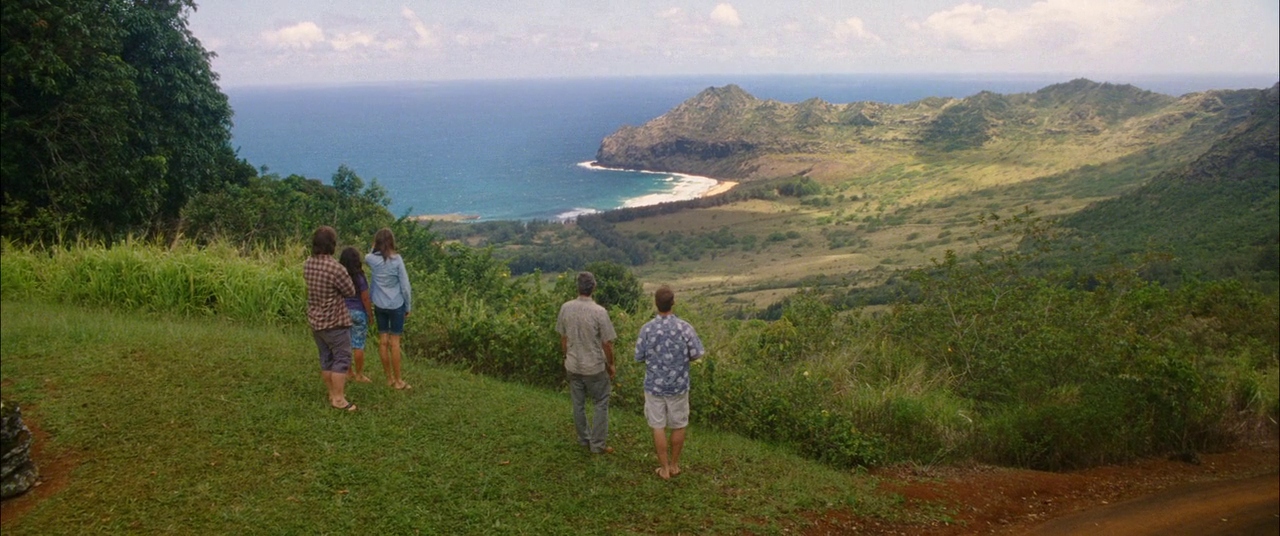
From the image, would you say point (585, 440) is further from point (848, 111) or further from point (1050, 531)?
point (848, 111)

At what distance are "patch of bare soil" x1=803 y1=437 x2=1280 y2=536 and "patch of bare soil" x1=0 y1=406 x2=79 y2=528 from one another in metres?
5.66

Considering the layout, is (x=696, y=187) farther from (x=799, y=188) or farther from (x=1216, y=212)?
(x=1216, y=212)

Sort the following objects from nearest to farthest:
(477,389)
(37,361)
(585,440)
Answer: (585,440)
(37,361)
(477,389)

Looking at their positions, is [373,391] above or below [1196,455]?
above

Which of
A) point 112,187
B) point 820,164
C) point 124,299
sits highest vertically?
point 112,187

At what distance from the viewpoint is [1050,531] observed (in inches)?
300

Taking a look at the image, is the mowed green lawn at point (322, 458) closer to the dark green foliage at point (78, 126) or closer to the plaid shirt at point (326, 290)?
the plaid shirt at point (326, 290)

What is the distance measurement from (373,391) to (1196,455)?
10519mm

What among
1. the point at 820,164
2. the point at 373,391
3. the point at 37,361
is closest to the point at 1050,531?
the point at 373,391

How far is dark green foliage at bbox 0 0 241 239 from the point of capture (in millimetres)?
12773

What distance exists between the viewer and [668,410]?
22.3 ft

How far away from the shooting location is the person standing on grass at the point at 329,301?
6984 millimetres

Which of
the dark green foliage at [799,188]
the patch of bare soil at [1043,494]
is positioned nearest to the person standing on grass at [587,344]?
the patch of bare soil at [1043,494]

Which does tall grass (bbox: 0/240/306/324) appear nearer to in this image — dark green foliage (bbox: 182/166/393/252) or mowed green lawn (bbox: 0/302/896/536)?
mowed green lawn (bbox: 0/302/896/536)
